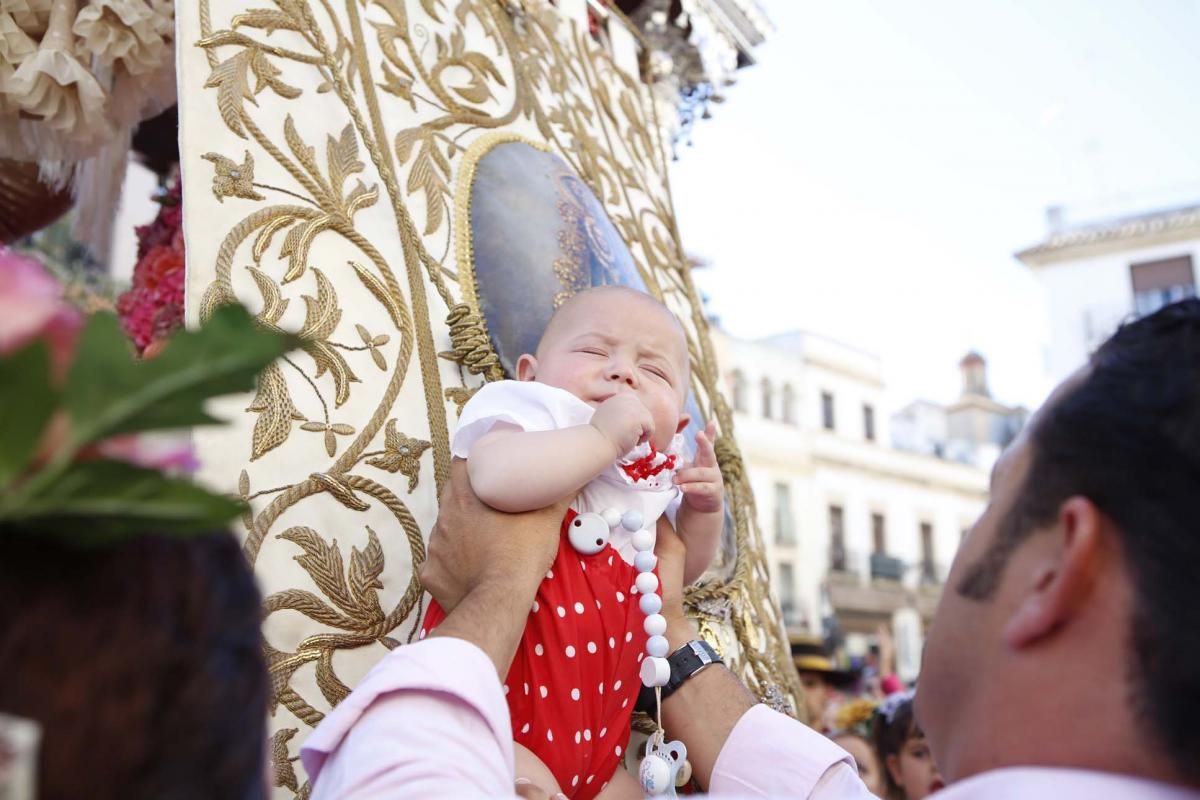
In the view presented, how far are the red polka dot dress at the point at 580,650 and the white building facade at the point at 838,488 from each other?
82.3ft

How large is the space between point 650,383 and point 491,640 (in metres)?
0.68

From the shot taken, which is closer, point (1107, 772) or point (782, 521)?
point (1107, 772)

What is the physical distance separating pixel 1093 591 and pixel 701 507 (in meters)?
1.00

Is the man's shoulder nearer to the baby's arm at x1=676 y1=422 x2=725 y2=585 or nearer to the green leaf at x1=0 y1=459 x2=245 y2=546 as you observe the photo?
the green leaf at x1=0 y1=459 x2=245 y2=546

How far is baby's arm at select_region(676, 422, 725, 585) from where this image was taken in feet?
6.37

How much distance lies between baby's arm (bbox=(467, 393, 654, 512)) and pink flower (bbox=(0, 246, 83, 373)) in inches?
41.5

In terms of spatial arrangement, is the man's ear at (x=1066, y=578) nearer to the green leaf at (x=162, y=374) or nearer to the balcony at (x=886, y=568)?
the green leaf at (x=162, y=374)

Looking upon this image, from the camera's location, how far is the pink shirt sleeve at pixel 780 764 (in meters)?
1.61

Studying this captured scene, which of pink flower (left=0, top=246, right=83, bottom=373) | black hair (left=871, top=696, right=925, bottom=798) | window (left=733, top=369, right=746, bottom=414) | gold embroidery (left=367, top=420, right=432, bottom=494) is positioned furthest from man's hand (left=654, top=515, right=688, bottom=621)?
window (left=733, top=369, right=746, bottom=414)

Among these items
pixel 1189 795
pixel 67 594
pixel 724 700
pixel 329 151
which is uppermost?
pixel 329 151

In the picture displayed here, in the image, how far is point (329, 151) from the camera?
2.25m

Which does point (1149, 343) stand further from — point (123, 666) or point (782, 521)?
point (782, 521)

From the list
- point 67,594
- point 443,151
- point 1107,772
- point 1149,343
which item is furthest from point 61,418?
point 443,151

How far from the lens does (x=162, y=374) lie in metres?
0.61
